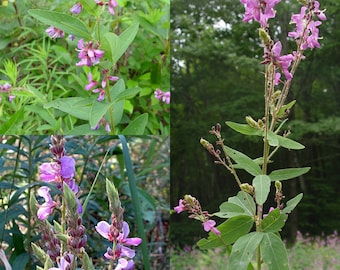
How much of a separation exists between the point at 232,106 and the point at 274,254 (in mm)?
3594

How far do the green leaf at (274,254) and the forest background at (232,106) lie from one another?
3.34 metres

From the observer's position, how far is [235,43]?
452 cm

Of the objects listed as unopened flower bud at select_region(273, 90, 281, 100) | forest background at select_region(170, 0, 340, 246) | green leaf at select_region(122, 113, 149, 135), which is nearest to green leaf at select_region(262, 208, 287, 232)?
unopened flower bud at select_region(273, 90, 281, 100)

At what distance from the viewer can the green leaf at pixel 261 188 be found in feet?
3.03

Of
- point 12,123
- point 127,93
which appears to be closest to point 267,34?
point 127,93

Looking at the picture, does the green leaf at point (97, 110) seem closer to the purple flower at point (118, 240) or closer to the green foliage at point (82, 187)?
the green foliage at point (82, 187)


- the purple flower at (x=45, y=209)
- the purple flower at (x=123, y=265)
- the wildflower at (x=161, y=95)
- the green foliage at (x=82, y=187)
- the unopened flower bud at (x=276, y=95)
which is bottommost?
the green foliage at (x=82, y=187)

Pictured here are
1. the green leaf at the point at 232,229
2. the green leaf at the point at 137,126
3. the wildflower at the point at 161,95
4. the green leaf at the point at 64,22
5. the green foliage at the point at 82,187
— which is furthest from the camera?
the wildflower at the point at 161,95

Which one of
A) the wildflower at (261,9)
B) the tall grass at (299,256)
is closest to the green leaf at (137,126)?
the wildflower at (261,9)

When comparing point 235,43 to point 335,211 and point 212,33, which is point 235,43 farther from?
point 335,211

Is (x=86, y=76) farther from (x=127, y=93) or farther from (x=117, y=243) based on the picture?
(x=117, y=243)

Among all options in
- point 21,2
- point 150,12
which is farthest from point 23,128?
point 150,12

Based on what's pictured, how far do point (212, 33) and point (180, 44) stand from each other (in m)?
0.29

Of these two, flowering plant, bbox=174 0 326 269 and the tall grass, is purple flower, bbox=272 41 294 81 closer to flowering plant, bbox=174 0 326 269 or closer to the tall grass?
flowering plant, bbox=174 0 326 269
